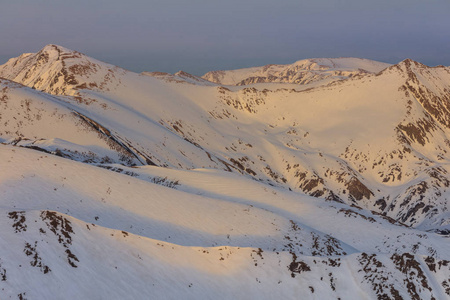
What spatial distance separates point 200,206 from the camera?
124ft

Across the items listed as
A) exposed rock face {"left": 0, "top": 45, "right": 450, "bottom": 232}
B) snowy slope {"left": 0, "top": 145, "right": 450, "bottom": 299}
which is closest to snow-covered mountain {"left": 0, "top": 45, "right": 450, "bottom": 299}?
snowy slope {"left": 0, "top": 145, "right": 450, "bottom": 299}

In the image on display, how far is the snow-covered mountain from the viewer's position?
22875 mm

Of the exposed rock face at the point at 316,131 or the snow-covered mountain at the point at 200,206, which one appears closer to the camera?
the snow-covered mountain at the point at 200,206

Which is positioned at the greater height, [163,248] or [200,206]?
[163,248]

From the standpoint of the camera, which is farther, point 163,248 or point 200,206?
point 200,206

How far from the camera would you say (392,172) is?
4801 inches

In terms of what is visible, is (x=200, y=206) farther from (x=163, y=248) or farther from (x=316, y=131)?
(x=316, y=131)

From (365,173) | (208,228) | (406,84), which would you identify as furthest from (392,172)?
(208,228)

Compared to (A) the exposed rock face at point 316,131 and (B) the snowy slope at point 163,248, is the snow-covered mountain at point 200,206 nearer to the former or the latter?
(B) the snowy slope at point 163,248

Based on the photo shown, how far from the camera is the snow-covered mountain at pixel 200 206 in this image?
2288 centimetres

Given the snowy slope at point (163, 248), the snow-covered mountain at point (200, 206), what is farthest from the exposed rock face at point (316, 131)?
the snowy slope at point (163, 248)

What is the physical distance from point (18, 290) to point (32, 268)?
1.71 m

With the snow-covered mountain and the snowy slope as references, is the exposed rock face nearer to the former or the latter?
the snow-covered mountain

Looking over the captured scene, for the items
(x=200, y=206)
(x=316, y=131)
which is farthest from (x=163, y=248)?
(x=316, y=131)
